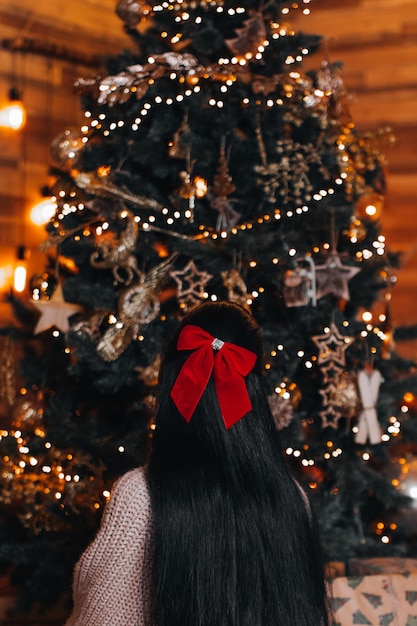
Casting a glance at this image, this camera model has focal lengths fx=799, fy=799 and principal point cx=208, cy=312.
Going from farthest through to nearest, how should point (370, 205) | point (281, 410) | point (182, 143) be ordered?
point (370, 205)
point (182, 143)
point (281, 410)

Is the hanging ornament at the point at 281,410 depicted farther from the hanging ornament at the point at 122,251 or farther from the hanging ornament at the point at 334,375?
the hanging ornament at the point at 122,251

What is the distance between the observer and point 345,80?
4.62m

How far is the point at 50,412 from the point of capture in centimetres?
317

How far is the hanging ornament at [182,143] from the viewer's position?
9.73 feet

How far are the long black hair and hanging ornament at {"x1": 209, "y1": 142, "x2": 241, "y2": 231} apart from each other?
56.4 inches

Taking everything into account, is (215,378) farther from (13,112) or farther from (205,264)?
(13,112)

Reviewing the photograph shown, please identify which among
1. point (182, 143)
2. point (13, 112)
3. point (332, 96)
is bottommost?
point (182, 143)

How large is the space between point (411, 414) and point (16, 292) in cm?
210

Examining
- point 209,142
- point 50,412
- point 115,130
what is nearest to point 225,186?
point 209,142

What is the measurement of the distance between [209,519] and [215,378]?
271mm

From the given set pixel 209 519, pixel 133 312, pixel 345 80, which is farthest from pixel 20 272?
pixel 209 519

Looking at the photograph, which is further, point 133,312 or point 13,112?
point 13,112

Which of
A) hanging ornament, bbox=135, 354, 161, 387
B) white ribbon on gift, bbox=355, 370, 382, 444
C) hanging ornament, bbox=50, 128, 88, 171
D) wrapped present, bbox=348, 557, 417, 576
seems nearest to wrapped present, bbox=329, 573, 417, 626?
wrapped present, bbox=348, 557, 417, 576

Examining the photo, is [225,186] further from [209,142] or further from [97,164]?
[97,164]
